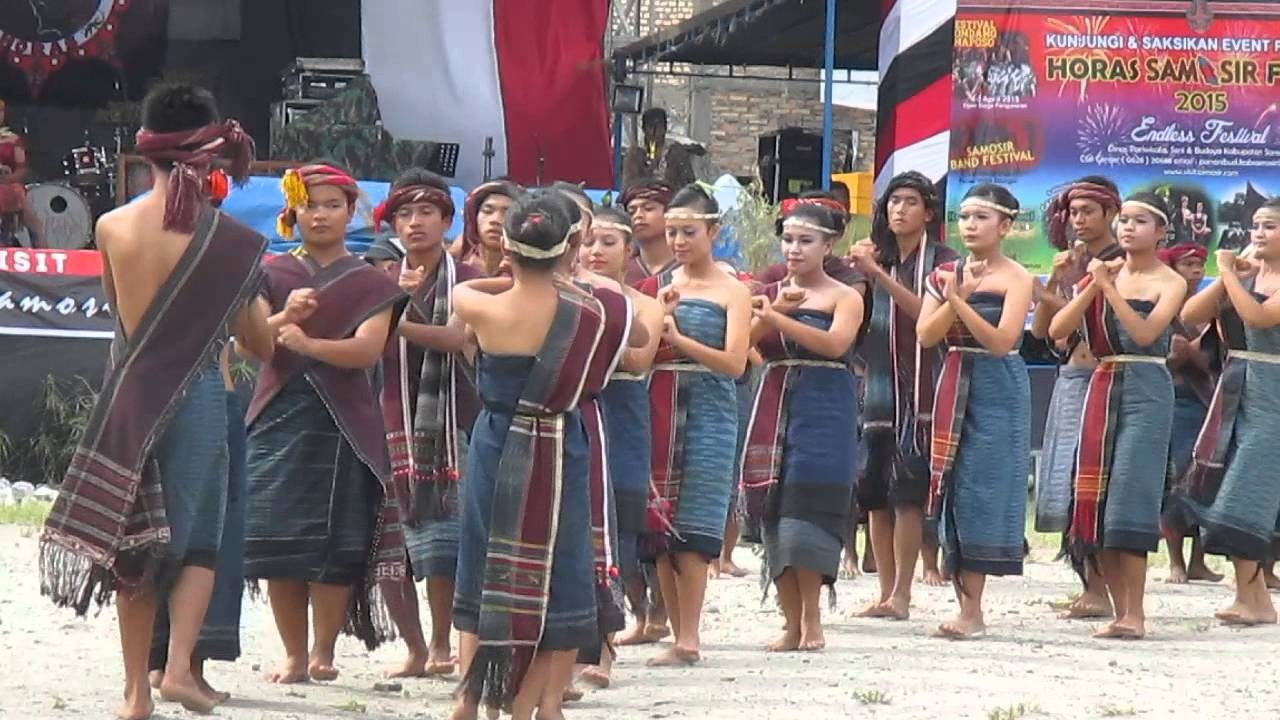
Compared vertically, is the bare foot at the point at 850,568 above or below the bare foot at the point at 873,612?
below

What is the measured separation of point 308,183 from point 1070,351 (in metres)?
3.61

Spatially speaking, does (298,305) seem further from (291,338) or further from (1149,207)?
(1149,207)

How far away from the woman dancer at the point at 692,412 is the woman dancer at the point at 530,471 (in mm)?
1629

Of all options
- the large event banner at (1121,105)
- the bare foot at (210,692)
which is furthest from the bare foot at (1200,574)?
the bare foot at (210,692)

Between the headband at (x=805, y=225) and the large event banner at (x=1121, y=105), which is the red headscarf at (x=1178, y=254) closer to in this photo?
the headband at (x=805, y=225)

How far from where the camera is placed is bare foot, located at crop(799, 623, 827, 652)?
26.4ft

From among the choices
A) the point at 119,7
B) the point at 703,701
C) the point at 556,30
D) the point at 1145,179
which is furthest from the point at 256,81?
the point at 703,701

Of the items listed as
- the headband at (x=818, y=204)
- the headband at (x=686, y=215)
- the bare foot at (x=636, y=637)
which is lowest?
the bare foot at (x=636, y=637)

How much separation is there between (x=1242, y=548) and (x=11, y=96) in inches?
504

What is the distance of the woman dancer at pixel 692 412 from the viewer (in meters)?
7.65

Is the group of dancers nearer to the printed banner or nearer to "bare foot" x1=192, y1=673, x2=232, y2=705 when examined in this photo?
"bare foot" x1=192, y1=673, x2=232, y2=705

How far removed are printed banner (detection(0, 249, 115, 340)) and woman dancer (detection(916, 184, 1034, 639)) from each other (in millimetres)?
5527

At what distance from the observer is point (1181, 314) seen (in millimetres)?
9617

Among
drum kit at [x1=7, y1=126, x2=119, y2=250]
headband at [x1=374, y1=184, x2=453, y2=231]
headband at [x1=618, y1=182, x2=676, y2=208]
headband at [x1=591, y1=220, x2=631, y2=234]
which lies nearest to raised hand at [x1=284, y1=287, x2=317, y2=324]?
headband at [x1=374, y1=184, x2=453, y2=231]
